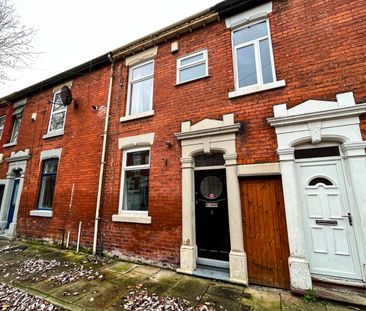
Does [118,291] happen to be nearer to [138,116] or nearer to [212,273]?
[212,273]

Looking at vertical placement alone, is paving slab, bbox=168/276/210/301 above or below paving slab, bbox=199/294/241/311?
above

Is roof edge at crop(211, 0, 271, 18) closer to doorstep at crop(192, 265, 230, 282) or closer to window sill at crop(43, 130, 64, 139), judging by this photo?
doorstep at crop(192, 265, 230, 282)

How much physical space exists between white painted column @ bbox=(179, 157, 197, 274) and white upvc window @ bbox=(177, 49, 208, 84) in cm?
252

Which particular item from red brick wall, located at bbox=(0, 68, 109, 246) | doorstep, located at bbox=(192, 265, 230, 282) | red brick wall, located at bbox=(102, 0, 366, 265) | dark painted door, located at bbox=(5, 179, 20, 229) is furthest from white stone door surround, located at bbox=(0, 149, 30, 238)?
doorstep, located at bbox=(192, 265, 230, 282)

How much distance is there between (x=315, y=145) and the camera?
12.8 ft

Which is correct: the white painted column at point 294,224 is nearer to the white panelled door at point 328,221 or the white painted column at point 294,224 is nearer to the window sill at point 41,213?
the white panelled door at point 328,221

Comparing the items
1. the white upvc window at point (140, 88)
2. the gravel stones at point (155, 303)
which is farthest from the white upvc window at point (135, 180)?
the gravel stones at point (155, 303)

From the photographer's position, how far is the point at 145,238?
16.4 ft

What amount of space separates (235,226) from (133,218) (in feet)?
9.14

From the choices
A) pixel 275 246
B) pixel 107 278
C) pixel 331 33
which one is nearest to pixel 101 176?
Answer: pixel 107 278

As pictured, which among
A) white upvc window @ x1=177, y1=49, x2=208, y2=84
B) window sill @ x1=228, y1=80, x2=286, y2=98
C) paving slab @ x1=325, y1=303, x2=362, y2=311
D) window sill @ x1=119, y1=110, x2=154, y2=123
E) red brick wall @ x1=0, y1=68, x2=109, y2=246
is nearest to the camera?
paving slab @ x1=325, y1=303, x2=362, y2=311

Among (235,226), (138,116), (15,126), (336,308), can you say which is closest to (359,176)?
(336,308)

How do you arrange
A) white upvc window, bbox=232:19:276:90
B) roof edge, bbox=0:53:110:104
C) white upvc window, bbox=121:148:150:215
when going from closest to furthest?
white upvc window, bbox=232:19:276:90 → white upvc window, bbox=121:148:150:215 → roof edge, bbox=0:53:110:104

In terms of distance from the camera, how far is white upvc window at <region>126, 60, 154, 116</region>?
629cm
